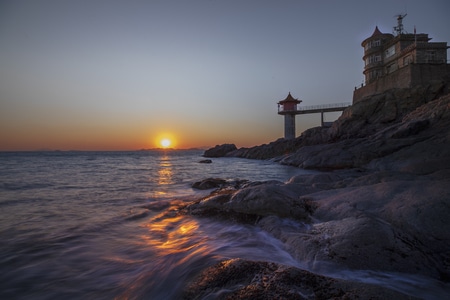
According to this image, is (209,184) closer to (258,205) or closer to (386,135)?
(258,205)

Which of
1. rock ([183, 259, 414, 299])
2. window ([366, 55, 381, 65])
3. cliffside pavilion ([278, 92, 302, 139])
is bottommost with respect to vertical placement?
rock ([183, 259, 414, 299])

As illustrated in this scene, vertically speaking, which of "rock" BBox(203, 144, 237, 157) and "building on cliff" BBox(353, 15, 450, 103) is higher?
"building on cliff" BBox(353, 15, 450, 103)

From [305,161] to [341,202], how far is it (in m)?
16.4

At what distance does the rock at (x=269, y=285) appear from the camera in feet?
6.63

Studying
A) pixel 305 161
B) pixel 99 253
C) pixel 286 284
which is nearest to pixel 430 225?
pixel 286 284

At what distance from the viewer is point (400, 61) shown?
33688 mm

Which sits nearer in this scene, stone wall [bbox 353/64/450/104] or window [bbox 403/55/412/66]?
stone wall [bbox 353/64/450/104]

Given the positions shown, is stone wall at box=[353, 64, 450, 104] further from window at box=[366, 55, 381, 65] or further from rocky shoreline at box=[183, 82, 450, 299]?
rocky shoreline at box=[183, 82, 450, 299]

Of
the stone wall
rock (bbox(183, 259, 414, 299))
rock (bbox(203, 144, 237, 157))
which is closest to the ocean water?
rock (bbox(183, 259, 414, 299))

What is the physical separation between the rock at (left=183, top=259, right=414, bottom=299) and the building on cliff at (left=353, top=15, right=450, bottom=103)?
3440 centimetres

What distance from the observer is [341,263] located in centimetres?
296

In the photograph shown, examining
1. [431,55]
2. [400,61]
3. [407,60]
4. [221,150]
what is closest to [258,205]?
[431,55]

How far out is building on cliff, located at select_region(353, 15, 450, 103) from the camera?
27.6 metres

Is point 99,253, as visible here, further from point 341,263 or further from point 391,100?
point 391,100
